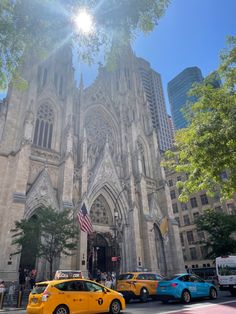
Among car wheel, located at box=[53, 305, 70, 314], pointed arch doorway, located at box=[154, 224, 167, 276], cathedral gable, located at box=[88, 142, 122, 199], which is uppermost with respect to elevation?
cathedral gable, located at box=[88, 142, 122, 199]

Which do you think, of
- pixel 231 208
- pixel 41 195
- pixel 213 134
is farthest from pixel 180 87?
pixel 213 134

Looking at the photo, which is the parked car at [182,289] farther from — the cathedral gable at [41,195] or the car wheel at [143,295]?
the cathedral gable at [41,195]

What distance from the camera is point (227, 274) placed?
51.3 feet

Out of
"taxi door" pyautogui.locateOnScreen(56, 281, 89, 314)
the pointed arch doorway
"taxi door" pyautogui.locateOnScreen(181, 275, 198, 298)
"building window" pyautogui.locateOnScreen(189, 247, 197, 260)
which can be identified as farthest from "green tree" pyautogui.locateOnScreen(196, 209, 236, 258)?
"taxi door" pyautogui.locateOnScreen(56, 281, 89, 314)

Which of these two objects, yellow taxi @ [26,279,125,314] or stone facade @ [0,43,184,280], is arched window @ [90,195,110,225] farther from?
yellow taxi @ [26,279,125,314]

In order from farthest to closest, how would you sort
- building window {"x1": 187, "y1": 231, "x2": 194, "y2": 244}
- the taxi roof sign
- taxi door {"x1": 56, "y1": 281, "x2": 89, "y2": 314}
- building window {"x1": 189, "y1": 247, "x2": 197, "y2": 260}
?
building window {"x1": 187, "y1": 231, "x2": 194, "y2": 244}
building window {"x1": 189, "y1": 247, "x2": 197, "y2": 260}
the taxi roof sign
taxi door {"x1": 56, "y1": 281, "x2": 89, "y2": 314}

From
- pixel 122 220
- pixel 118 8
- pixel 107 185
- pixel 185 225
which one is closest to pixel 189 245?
pixel 185 225

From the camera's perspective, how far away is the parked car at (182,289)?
11544mm

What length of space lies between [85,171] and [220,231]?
57.4 feet

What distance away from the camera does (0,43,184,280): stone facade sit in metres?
22.2

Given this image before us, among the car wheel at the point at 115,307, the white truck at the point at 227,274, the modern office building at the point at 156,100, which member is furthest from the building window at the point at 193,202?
the modern office building at the point at 156,100

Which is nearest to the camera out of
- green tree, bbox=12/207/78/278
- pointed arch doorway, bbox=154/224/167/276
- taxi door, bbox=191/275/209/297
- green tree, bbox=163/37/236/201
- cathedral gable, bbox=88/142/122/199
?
green tree, bbox=163/37/236/201

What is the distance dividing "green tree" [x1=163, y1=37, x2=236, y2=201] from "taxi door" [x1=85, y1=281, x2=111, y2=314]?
602cm

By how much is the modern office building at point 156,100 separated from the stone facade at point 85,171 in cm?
7424
